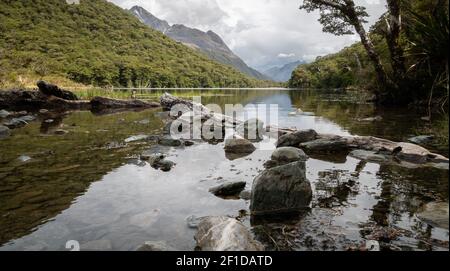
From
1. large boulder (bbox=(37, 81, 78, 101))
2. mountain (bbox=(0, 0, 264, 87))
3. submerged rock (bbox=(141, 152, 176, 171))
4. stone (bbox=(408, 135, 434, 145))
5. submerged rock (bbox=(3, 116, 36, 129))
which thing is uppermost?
mountain (bbox=(0, 0, 264, 87))

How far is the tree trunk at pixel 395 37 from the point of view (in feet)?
73.4

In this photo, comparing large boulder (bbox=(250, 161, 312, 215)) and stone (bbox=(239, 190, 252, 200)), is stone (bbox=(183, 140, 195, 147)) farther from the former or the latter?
large boulder (bbox=(250, 161, 312, 215))

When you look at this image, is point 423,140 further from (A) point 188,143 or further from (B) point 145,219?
(B) point 145,219

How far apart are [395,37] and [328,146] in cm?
1612

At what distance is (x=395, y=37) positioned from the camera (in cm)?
2400

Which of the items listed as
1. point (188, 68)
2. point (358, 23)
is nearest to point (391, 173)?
point (358, 23)

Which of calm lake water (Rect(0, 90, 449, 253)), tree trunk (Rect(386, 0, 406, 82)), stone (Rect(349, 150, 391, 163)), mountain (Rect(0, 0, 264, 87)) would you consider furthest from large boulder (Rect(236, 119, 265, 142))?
mountain (Rect(0, 0, 264, 87))

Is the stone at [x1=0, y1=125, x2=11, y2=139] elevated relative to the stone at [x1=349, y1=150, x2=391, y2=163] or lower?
elevated

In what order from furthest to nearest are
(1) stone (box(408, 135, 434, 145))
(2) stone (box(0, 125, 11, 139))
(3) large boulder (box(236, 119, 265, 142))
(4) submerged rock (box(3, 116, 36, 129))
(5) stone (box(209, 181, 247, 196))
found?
(4) submerged rock (box(3, 116, 36, 129)) < (3) large boulder (box(236, 119, 265, 142)) < (2) stone (box(0, 125, 11, 139)) < (1) stone (box(408, 135, 434, 145)) < (5) stone (box(209, 181, 247, 196))

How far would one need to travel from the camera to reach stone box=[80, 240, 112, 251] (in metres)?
5.21

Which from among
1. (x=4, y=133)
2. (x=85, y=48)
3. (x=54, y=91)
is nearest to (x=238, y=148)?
(x=4, y=133)

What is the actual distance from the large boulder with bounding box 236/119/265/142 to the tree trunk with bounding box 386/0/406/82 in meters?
11.4

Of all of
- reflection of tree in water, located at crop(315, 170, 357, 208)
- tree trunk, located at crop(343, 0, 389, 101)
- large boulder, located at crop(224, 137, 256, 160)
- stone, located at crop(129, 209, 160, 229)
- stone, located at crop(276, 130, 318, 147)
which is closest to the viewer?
stone, located at crop(129, 209, 160, 229)
